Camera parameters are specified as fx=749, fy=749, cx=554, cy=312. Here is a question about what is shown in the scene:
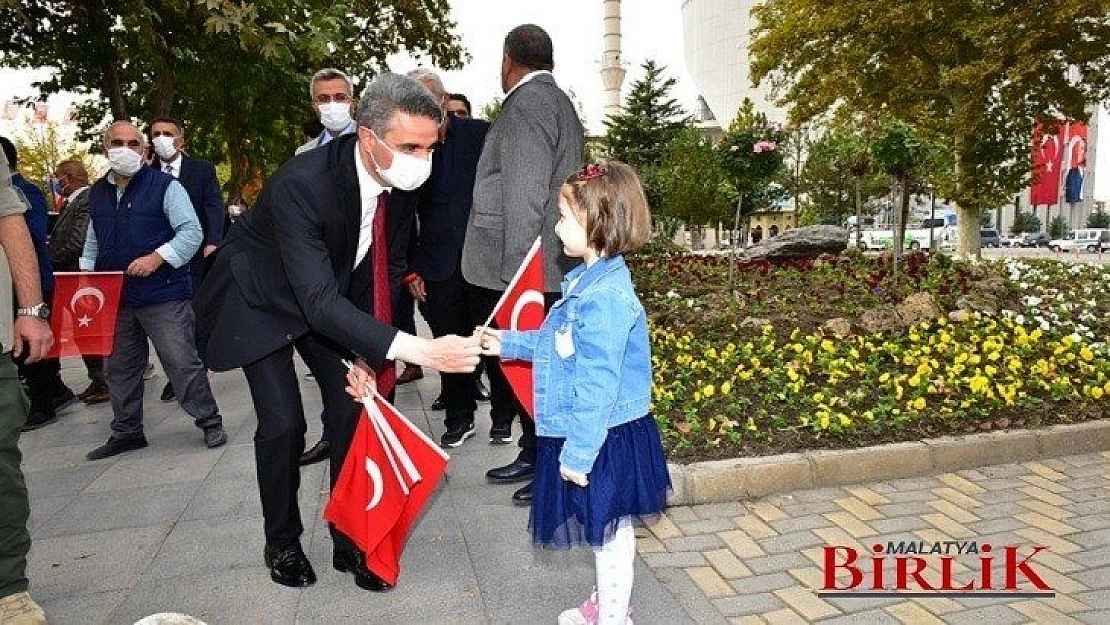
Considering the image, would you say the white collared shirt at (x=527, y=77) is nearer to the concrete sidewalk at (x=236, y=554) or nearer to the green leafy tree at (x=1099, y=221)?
the concrete sidewalk at (x=236, y=554)

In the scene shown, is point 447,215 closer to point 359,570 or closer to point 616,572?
point 359,570

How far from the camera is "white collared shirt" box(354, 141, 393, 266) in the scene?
2865 millimetres

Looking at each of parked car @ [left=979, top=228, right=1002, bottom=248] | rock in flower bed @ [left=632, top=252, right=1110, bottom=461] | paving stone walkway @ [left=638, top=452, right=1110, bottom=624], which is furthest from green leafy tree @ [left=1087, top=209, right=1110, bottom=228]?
paving stone walkway @ [left=638, top=452, right=1110, bottom=624]

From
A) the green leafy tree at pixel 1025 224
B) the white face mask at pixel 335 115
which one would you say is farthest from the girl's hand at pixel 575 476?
the green leafy tree at pixel 1025 224

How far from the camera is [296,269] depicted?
2725mm

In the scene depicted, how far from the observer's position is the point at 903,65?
2061 centimetres

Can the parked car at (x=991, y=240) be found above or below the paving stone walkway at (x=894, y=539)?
above

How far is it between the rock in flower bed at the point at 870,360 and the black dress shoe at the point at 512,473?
0.83m

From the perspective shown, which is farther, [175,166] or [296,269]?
[175,166]

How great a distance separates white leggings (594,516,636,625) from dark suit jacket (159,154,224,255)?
4.74 metres

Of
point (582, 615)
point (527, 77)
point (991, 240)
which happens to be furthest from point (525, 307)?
point (991, 240)

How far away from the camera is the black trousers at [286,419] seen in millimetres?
3008

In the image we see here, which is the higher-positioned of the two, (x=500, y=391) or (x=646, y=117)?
(x=646, y=117)

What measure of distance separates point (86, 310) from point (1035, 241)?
216ft
